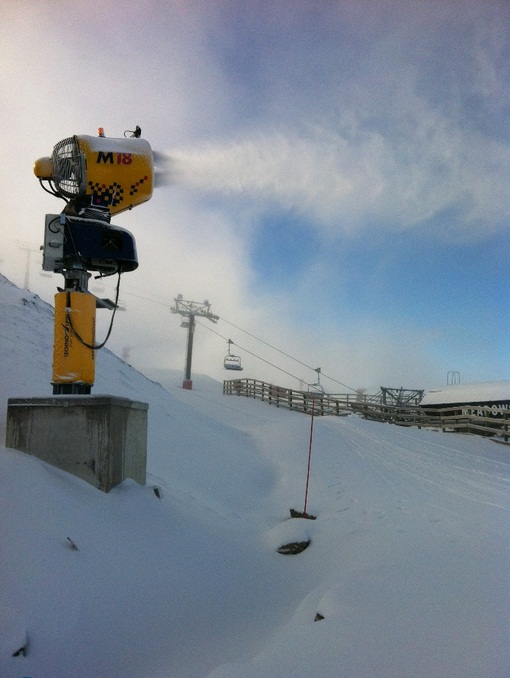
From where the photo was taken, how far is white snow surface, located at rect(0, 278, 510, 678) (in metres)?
2.83

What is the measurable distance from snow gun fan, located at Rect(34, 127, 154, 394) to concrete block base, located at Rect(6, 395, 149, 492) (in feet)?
1.30

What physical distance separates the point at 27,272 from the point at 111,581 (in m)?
33.6

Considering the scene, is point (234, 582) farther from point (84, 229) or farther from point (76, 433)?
point (84, 229)

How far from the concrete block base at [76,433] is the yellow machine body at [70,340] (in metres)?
0.39

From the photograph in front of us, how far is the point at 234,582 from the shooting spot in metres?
4.69

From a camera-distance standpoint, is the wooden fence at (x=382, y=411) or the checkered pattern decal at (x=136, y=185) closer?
the checkered pattern decal at (x=136, y=185)

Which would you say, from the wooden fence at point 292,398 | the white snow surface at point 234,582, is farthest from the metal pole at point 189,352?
the white snow surface at point 234,582

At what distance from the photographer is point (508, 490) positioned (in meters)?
9.79

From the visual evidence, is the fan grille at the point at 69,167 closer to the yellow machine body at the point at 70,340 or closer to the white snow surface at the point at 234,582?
the yellow machine body at the point at 70,340

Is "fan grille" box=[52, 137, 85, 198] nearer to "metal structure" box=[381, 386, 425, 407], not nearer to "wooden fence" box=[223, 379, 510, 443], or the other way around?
"wooden fence" box=[223, 379, 510, 443]

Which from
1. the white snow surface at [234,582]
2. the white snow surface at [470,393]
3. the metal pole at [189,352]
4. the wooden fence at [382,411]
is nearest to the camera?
the white snow surface at [234,582]

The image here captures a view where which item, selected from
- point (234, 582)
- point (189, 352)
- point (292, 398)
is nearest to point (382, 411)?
point (292, 398)

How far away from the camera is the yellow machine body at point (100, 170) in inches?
212

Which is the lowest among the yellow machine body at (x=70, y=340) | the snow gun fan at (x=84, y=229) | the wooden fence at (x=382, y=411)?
the wooden fence at (x=382, y=411)
